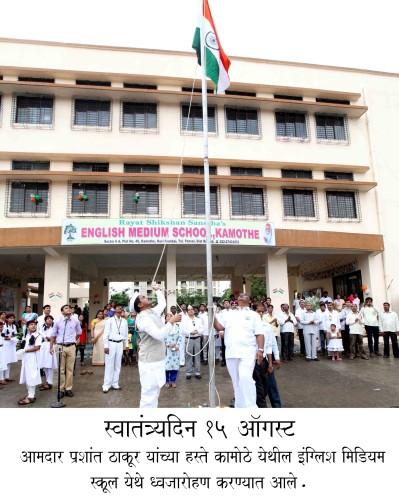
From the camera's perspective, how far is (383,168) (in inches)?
605

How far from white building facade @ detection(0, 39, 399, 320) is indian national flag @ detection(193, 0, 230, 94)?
20.5 ft

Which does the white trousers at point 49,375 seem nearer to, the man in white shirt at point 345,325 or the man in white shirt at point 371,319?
the man in white shirt at point 345,325

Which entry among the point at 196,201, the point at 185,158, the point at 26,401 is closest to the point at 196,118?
the point at 185,158

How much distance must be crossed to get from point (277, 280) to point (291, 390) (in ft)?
24.5

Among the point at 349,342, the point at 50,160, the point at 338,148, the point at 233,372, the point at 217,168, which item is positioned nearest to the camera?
the point at 233,372

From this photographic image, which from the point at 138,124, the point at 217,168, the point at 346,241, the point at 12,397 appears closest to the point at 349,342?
the point at 346,241

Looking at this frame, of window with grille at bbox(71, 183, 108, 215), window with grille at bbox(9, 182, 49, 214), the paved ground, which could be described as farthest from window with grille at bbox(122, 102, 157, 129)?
the paved ground

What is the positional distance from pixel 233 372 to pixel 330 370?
466cm

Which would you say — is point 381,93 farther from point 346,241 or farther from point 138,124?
point 138,124

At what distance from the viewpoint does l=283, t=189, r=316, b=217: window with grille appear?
14617 mm

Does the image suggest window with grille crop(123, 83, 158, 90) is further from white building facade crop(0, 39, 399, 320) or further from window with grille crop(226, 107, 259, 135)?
window with grille crop(226, 107, 259, 135)

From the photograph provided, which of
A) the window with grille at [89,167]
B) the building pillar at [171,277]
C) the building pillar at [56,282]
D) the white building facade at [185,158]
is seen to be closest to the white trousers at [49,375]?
the white building facade at [185,158]

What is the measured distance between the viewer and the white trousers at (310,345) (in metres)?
10.3

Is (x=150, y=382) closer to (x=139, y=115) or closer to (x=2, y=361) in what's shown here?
(x=2, y=361)
